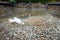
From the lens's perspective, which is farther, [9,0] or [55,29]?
[9,0]

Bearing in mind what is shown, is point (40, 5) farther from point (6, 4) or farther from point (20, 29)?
point (20, 29)

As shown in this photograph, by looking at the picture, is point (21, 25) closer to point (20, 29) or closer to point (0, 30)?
point (20, 29)

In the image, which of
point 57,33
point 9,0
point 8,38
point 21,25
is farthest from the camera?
point 9,0

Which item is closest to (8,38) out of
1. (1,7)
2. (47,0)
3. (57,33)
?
(57,33)

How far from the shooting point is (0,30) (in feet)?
14.0

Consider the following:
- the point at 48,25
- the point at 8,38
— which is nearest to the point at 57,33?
the point at 48,25

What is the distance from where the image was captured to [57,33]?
412 centimetres

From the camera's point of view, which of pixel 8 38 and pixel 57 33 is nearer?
pixel 8 38

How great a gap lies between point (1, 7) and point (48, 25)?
4221mm

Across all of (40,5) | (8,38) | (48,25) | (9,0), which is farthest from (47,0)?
(8,38)

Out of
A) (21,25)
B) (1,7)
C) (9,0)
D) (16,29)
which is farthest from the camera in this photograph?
(9,0)

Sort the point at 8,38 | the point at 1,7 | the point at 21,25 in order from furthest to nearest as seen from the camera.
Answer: the point at 1,7
the point at 21,25
the point at 8,38

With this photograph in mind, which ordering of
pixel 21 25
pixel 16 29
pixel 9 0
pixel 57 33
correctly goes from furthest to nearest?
pixel 9 0, pixel 21 25, pixel 16 29, pixel 57 33

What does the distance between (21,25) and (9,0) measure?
4.45m
